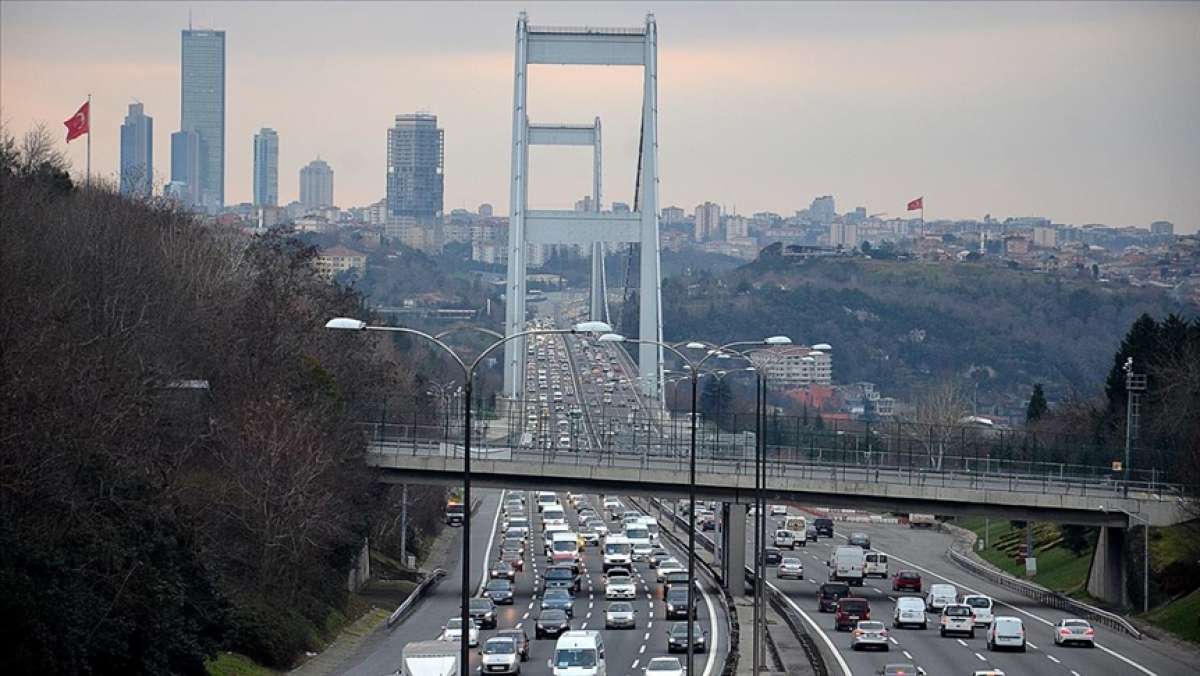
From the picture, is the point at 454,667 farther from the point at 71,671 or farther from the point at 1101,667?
the point at 1101,667

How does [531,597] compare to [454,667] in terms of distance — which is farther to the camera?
[531,597]

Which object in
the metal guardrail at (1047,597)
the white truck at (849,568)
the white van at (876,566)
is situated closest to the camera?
the metal guardrail at (1047,597)

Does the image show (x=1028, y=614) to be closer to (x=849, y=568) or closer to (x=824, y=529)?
(x=849, y=568)

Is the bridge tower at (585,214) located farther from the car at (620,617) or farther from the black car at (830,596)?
the car at (620,617)

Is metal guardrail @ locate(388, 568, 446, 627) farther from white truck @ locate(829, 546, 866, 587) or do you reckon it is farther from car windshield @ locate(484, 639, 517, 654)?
white truck @ locate(829, 546, 866, 587)

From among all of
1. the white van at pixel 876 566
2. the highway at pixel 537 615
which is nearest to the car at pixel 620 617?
the highway at pixel 537 615

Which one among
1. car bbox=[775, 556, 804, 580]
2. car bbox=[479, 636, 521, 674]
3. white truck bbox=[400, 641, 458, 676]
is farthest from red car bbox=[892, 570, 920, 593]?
white truck bbox=[400, 641, 458, 676]

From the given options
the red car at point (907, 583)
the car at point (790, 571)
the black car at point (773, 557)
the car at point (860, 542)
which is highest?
the red car at point (907, 583)

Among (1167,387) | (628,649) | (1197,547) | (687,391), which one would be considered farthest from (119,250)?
(687,391)
